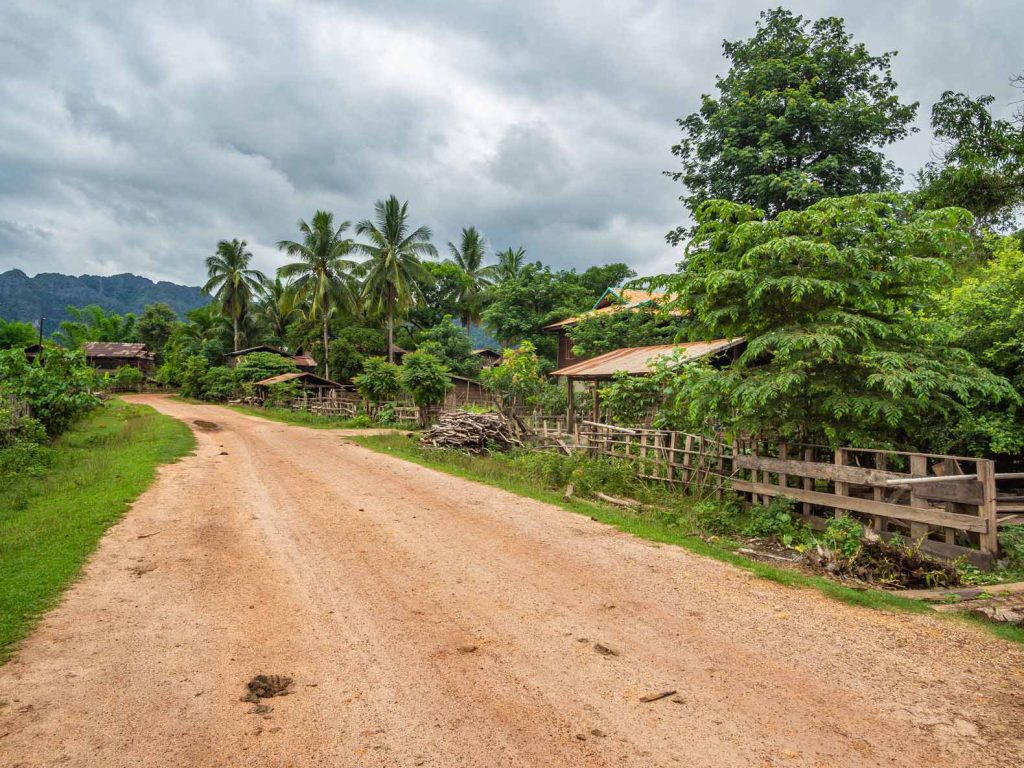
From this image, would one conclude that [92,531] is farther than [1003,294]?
No

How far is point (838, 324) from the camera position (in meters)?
7.68

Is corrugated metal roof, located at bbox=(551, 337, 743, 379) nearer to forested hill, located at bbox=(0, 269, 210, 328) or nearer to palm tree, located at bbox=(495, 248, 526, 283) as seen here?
palm tree, located at bbox=(495, 248, 526, 283)

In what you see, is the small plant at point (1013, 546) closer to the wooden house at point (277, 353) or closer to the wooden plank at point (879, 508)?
the wooden plank at point (879, 508)

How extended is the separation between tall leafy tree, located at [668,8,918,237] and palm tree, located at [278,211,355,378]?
1144 inches

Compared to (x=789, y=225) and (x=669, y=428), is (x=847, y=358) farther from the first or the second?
(x=669, y=428)

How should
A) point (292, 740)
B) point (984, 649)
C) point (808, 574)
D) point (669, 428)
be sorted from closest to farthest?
point (292, 740) → point (984, 649) → point (808, 574) → point (669, 428)

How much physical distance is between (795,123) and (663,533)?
1750 cm

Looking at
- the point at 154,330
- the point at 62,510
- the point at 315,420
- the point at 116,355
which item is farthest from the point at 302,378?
the point at 154,330

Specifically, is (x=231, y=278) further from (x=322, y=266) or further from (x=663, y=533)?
(x=663, y=533)

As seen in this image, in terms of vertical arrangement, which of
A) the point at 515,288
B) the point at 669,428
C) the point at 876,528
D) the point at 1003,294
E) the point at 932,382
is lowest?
the point at 876,528

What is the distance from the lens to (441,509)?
952 cm

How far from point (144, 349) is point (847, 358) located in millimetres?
68613

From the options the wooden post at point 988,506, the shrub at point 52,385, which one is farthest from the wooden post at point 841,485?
the shrub at point 52,385

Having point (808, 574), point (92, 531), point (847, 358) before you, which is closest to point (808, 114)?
point (847, 358)
